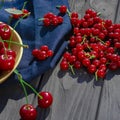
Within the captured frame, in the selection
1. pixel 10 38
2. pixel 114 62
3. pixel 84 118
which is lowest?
pixel 84 118

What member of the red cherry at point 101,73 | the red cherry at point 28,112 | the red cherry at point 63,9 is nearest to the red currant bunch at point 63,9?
the red cherry at point 63,9

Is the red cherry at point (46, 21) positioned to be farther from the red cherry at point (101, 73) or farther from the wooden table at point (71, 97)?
the red cherry at point (101, 73)

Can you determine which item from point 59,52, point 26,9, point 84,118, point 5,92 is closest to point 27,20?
point 26,9

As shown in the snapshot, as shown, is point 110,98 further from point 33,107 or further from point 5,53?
point 5,53

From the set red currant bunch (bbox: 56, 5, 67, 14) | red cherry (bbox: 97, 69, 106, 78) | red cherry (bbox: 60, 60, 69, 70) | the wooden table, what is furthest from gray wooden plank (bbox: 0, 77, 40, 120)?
red currant bunch (bbox: 56, 5, 67, 14)

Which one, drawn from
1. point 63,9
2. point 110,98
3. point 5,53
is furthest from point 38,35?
point 110,98

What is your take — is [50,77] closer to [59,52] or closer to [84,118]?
[59,52]

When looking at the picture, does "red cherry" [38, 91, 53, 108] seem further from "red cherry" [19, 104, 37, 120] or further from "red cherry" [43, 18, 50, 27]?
"red cherry" [43, 18, 50, 27]
